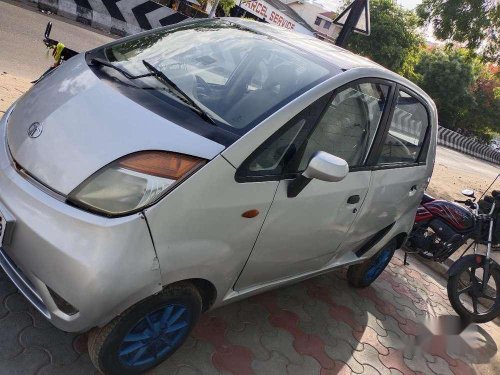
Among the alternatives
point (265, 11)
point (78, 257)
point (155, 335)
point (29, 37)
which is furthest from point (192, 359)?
point (265, 11)

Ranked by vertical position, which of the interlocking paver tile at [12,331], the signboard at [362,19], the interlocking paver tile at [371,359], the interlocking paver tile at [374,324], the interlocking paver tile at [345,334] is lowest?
the interlocking paver tile at [12,331]

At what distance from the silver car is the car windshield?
0.01 meters

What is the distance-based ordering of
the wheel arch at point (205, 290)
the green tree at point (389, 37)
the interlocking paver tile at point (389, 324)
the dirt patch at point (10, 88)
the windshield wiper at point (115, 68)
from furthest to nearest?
the green tree at point (389, 37), the dirt patch at point (10, 88), the interlocking paver tile at point (389, 324), the windshield wiper at point (115, 68), the wheel arch at point (205, 290)

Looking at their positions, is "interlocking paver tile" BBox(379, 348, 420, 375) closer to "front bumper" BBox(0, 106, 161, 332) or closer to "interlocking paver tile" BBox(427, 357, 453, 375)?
"interlocking paver tile" BBox(427, 357, 453, 375)

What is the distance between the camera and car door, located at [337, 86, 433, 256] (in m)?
3.06

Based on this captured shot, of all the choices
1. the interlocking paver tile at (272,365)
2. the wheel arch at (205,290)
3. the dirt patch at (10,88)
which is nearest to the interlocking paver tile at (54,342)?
the wheel arch at (205,290)

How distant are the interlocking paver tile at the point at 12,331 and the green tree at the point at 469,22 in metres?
11.6

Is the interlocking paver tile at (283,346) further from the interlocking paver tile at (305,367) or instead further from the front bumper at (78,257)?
A: the front bumper at (78,257)

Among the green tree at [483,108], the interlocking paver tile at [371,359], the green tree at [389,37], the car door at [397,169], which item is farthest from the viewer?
the green tree at [483,108]

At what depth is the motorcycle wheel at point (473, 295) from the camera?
4359 millimetres

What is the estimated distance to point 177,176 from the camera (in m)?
1.89

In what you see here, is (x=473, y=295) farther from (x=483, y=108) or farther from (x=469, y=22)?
(x=483, y=108)

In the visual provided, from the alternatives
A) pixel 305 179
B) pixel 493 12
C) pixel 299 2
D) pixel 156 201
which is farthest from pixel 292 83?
pixel 299 2

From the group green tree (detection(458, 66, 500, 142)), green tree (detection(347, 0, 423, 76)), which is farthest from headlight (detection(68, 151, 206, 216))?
green tree (detection(458, 66, 500, 142))
